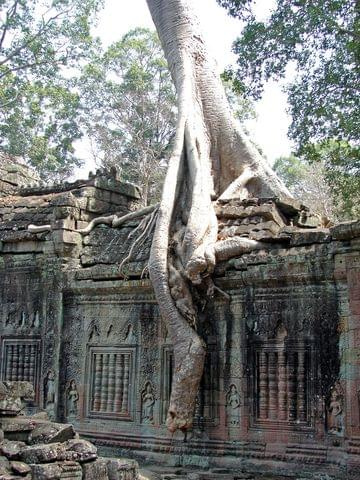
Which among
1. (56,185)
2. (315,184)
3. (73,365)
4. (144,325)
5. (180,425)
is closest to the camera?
(180,425)

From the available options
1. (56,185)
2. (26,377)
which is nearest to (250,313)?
(26,377)

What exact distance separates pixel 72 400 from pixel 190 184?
3.36m

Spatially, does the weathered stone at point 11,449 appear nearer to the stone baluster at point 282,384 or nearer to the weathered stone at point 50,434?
the weathered stone at point 50,434

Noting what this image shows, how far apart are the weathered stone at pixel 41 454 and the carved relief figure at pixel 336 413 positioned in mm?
2769

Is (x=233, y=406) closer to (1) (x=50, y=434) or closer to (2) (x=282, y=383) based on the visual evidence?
(2) (x=282, y=383)

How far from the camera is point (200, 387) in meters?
8.69

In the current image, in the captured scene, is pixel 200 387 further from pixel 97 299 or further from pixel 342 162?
pixel 342 162

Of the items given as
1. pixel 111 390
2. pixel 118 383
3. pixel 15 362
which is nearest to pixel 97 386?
pixel 111 390

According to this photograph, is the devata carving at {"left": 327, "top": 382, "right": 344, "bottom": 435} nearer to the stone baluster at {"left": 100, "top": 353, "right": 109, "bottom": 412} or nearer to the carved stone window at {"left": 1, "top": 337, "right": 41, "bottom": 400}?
the stone baluster at {"left": 100, "top": 353, "right": 109, "bottom": 412}

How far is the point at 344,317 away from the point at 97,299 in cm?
374

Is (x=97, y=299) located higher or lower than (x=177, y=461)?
higher

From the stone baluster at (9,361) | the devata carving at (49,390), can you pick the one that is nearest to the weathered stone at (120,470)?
the devata carving at (49,390)

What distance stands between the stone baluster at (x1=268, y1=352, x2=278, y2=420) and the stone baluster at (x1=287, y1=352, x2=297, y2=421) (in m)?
0.17

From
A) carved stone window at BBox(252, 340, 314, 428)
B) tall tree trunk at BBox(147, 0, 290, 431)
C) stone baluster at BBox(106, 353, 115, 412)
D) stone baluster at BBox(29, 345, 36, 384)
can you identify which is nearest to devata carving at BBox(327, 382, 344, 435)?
carved stone window at BBox(252, 340, 314, 428)
